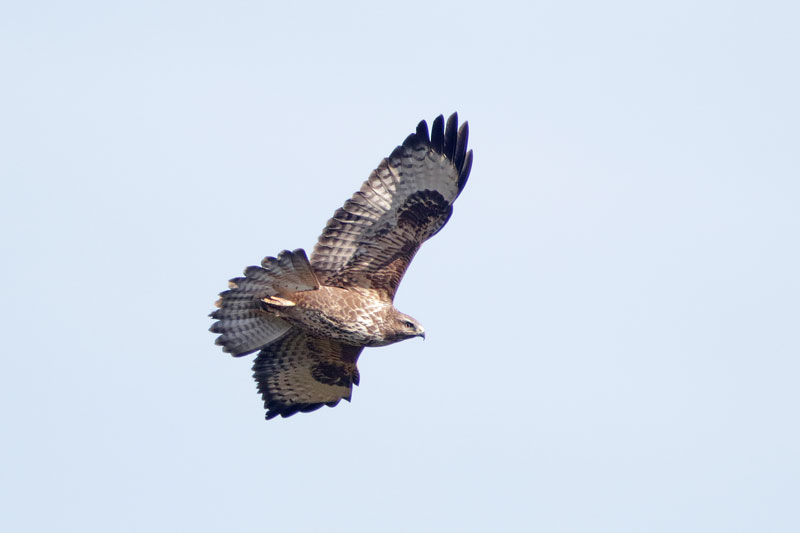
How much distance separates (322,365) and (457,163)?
2260 mm

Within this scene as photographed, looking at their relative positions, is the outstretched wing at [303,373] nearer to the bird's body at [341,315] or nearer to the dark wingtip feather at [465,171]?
the bird's body at [341,315]

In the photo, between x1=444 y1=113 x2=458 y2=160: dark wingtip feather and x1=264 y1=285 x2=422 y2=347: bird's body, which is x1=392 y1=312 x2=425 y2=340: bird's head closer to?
x1=264 y1=285 x2=422 y2=347: bird's body

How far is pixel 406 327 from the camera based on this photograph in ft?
38.3

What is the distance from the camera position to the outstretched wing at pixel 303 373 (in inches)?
493

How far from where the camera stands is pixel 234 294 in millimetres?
11602

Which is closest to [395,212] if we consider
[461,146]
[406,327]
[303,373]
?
[461,146]

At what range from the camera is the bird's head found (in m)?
11.7

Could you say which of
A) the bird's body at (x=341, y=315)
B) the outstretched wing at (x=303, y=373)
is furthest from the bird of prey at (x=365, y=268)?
the outstretched wing at (x=303, y=373)

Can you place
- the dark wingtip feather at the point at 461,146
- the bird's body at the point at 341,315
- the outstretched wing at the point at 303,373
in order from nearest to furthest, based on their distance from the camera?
1. the bird's body at the point at 341,315
2. the dark wingtip feather at the point at 461,146
3. the outstretched wing at the point at 303,373

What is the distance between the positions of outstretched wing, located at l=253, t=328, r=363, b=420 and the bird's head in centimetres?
88

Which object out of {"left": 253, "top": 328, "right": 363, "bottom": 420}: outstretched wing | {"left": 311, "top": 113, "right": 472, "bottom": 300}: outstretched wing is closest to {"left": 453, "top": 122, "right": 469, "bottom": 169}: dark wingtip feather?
{"left": 311, "top": 113, "right": 472, "bottom": 300}: outstretched wing

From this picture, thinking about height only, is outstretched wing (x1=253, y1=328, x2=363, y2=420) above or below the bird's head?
below

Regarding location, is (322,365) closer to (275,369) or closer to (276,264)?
(275,369)

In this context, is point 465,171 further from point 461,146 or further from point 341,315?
point 341,315
